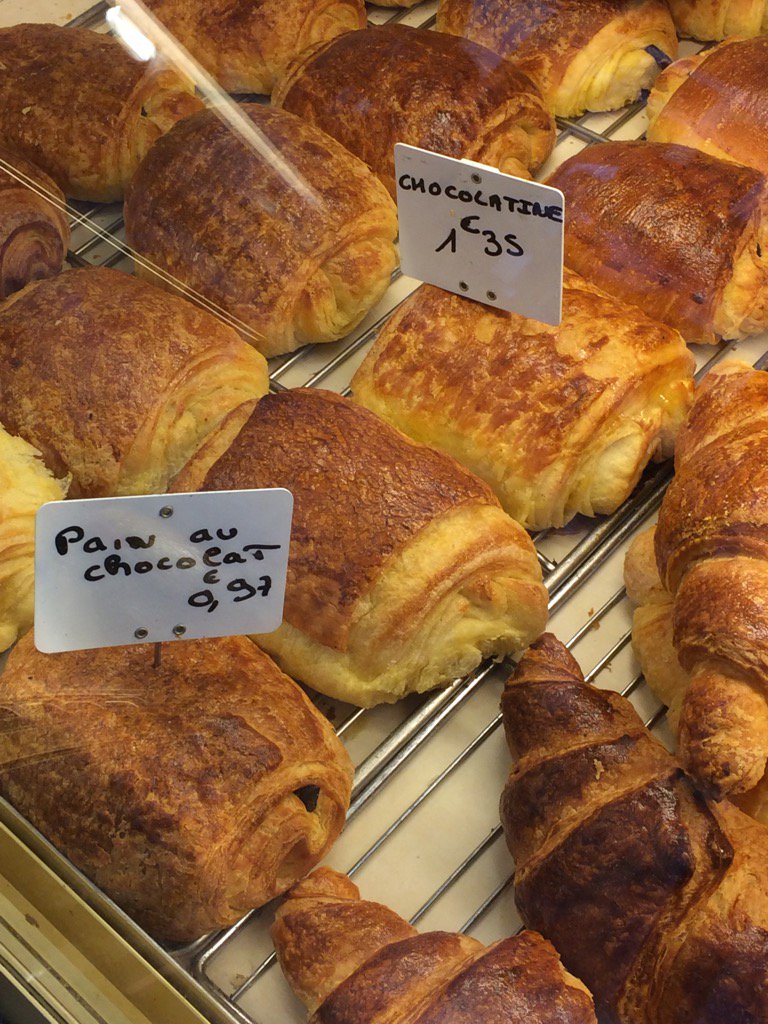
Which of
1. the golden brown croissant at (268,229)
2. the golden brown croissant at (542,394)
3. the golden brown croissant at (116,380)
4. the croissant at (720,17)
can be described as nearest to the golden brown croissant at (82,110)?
the golden brown croissant at (268,229)

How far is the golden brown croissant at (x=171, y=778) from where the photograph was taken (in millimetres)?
1690

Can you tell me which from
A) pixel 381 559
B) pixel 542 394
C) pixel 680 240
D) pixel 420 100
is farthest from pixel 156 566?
pixel 420 100

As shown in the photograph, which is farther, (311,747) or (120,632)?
(311,747)

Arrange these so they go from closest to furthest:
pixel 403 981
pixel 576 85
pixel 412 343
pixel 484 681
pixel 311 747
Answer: pixel 403 981
pixel 311 747
pixel 484 681
pixel 412 343
pixel 576 85

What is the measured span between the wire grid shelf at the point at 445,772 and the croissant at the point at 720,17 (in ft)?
2.90

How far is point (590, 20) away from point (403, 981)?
2123 mm

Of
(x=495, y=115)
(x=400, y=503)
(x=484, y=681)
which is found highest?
→ (x=495, y=115)

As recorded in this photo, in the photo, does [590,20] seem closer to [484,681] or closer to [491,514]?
[491,514]

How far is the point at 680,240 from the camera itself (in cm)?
236

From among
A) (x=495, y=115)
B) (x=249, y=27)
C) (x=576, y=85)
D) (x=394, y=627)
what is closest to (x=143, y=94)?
(x=249, y=27)

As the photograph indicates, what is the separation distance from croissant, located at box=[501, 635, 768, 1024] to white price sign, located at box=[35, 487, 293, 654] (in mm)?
468

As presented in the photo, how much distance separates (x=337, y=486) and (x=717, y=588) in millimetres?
612

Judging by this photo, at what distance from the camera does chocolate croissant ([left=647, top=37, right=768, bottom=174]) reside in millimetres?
2547

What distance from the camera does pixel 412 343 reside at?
2.30m
